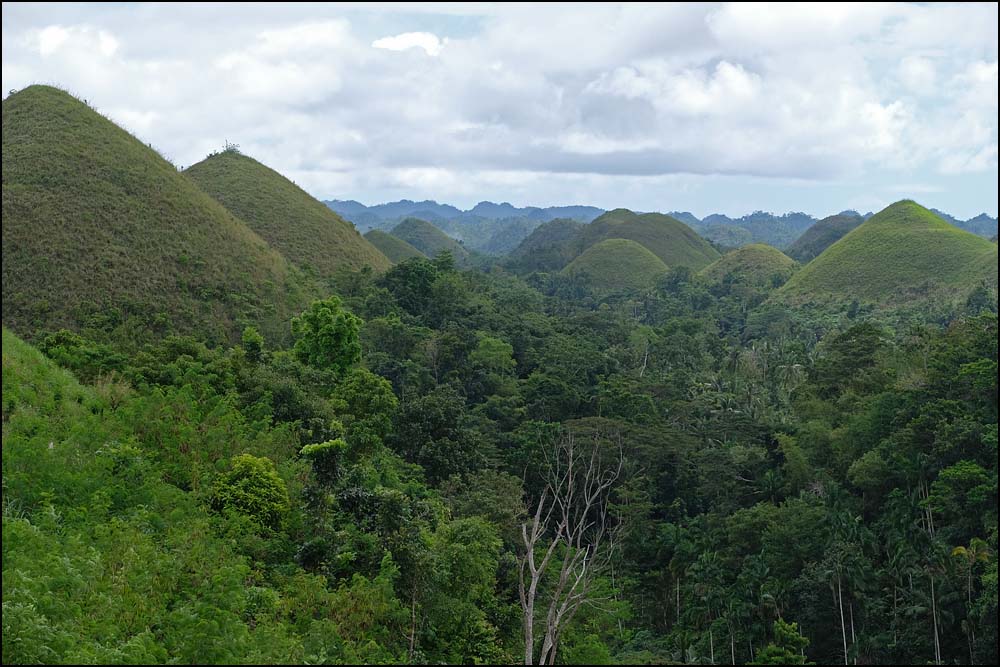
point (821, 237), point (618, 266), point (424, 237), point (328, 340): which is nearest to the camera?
point (328, 340)

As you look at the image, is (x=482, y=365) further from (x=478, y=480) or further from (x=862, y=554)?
(x=862, y=554)

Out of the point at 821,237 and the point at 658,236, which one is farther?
the point at 821,237

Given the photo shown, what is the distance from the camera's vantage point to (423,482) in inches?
883

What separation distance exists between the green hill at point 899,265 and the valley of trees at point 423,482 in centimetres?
3866

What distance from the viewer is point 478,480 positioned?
73.3 feet

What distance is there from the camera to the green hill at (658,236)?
126562mm

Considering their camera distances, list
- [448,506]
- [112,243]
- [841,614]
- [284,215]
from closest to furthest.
→ [841,614] → [448,506] → [112,243] → [284,215]

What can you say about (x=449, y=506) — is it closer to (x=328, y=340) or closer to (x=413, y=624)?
(x=413, y=624)

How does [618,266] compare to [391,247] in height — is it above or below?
below

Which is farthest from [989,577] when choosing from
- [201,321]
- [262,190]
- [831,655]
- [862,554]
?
[262,190]

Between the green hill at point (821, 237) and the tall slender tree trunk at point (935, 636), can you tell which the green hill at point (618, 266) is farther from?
the tall slender tree trunk at point (935, 636)

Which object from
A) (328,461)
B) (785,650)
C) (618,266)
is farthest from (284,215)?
(618,266)

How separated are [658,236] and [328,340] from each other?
113 m

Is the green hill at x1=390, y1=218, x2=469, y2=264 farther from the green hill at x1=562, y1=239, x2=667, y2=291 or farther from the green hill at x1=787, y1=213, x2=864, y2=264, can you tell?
the green hill at x1=787, y1=213, x2=864, y2=264
